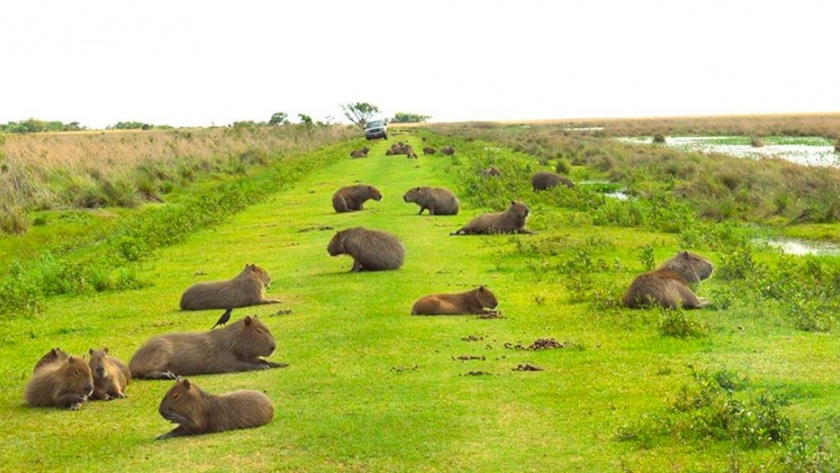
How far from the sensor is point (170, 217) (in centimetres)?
2680

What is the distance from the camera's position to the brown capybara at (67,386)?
9.18 meters

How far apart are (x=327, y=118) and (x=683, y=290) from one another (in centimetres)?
11383

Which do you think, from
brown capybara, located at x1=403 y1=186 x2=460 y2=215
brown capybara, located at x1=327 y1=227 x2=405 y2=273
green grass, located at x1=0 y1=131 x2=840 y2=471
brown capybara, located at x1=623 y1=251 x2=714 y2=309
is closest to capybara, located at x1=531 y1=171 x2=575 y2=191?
brown capybara, located at x1=403 y1=186 x2=460 y2=215

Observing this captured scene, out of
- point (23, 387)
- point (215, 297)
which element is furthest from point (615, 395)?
point (215, 297)

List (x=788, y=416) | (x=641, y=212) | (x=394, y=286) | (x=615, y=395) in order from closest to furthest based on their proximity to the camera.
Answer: (x=788, y=416) → (x=615, y=395) → (x=394, y=286) → (x=641, y=212)

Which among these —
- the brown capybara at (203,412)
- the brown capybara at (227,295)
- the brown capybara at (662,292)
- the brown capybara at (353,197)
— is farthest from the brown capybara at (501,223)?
the brown capybara at (203,412)

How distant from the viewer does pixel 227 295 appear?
1409 centimetres

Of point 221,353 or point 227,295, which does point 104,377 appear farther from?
point 227,295

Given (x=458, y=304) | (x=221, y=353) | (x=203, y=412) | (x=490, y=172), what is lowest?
(x=490, y=172)

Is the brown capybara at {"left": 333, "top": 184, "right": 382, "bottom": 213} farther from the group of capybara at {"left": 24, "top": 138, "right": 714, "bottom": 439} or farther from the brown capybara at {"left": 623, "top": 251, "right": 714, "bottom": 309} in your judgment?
the brown capybara at {"left": 623, "top": 251, "right": 714, "bottom": 309}

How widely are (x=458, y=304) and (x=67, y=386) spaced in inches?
212

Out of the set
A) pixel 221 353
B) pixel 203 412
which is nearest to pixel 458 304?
pixel 221 353

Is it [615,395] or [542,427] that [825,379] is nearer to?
[615,395]

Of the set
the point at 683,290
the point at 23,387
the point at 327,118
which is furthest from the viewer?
the point at 327,118
